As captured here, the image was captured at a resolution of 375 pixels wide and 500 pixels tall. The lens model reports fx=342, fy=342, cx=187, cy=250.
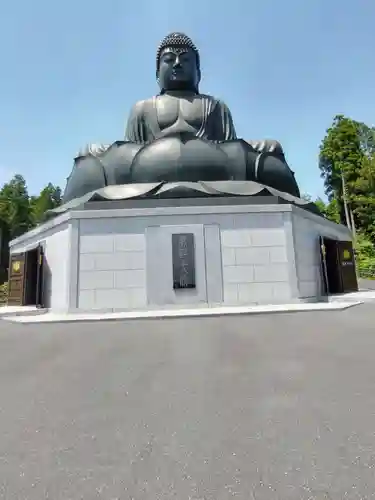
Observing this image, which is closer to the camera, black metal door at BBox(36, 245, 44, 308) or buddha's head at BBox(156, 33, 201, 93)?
black metal door at BBox(36, 245, 44, 308)

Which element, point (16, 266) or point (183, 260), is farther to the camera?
point (16, 266)

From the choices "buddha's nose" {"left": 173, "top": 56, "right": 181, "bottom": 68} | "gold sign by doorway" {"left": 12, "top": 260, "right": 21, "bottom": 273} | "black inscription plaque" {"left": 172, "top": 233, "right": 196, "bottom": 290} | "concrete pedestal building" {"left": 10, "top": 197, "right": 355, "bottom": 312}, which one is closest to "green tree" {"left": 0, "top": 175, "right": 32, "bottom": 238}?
"gold sign by doorway" {"left": 12, "top": 260, "right": 21, "bottom": 273}

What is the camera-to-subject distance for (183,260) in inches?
395

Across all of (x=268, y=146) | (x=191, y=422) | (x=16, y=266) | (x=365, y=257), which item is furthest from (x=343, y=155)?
(x=191, y=422)

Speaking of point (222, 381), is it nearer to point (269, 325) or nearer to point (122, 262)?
point (269, 325)

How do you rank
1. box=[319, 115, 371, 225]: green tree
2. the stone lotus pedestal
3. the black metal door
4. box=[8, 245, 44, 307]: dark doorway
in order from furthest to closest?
box=[319, 115, 371, 225]: green tree, box=[8, 245, 44, 307]: dark doorway, the black metal door, the stone lotus pedestal

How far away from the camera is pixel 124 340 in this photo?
5148 millimetres

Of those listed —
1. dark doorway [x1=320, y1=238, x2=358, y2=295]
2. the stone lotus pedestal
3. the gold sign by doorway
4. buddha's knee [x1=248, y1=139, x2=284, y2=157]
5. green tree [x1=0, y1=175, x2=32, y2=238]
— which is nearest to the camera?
the stone lotus pedestal

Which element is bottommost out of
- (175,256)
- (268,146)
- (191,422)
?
(191,422)

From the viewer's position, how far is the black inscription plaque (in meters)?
9.94

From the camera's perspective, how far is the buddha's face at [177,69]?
15.5 m

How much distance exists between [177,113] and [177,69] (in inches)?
102

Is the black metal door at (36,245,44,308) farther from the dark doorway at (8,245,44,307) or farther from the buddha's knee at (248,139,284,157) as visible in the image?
the buddha's knee at (248,139,284,157)

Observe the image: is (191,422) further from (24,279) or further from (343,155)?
(343,155)
